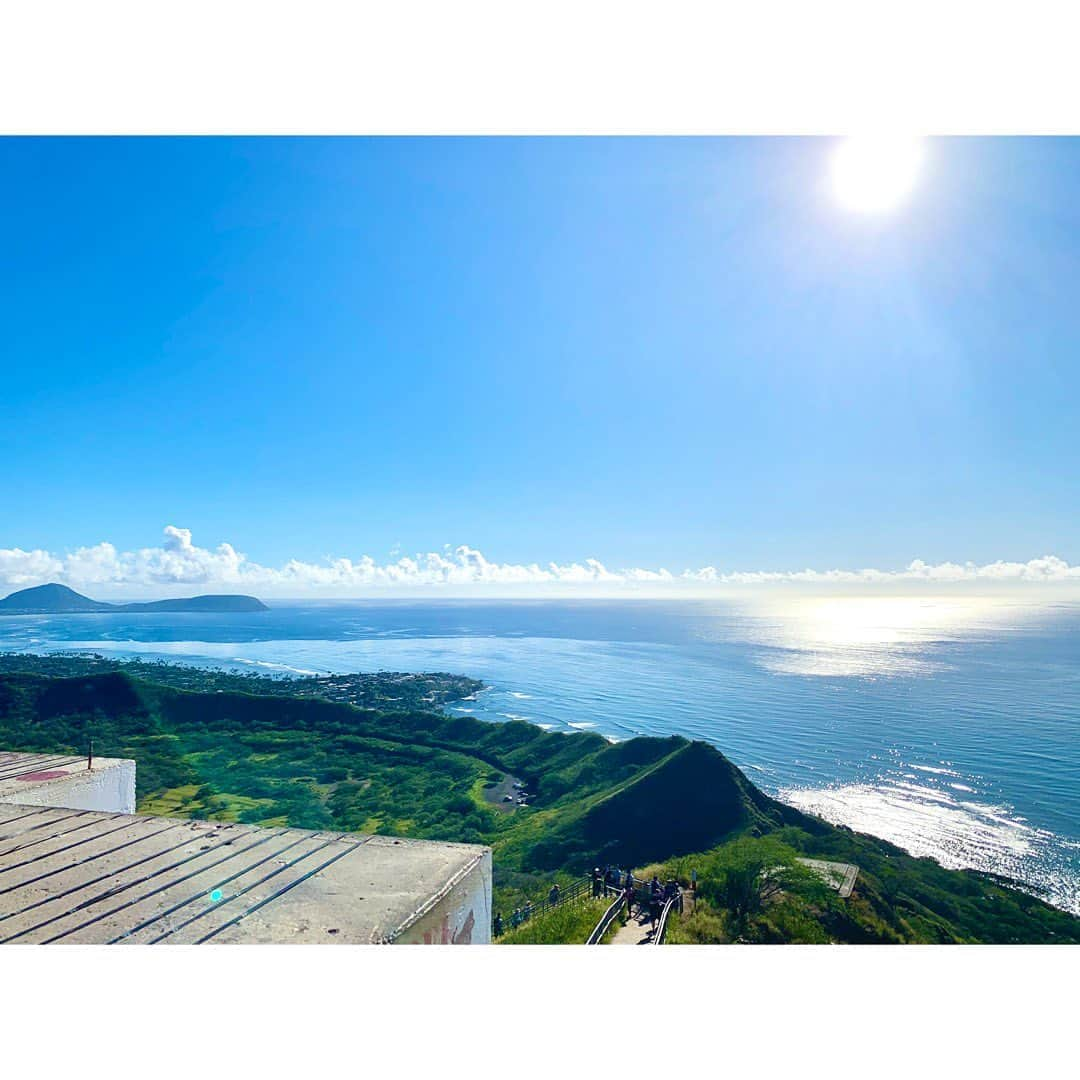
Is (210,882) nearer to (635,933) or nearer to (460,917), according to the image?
(460,917)

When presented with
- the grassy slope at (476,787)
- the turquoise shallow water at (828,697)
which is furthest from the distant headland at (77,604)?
the grassy slope at (476,787)

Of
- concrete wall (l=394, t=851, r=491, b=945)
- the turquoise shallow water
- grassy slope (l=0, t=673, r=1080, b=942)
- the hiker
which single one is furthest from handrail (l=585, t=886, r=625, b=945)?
the turquoise shallow water

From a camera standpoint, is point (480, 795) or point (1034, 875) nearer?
point (1034, 875)

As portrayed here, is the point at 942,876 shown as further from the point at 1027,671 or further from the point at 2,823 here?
the point at 1027,671

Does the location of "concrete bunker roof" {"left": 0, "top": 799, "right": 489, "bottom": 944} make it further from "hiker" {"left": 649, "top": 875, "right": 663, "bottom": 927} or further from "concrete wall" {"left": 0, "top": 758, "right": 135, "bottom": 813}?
"hiker" {"left": 649, "top": 875, "right": 663, "bottom": 927}

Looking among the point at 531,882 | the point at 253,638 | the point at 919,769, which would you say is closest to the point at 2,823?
the point at 531,882
